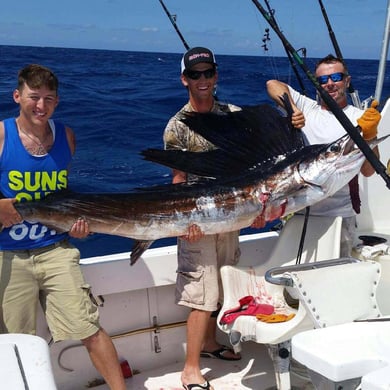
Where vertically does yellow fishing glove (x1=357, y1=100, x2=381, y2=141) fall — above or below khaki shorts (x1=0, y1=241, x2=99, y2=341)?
above

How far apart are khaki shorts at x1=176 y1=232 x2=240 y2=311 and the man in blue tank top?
1.36 feet

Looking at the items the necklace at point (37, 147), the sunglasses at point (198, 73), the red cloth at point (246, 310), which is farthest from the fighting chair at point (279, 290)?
the necklace at point (37, 147)

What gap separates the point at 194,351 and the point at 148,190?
27.4 inches

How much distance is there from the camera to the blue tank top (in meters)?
2.07

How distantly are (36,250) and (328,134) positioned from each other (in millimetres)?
1333

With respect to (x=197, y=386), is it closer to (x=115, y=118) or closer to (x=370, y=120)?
(x=370, y=120)

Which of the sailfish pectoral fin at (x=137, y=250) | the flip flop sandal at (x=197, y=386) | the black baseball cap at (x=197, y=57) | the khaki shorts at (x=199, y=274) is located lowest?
the flip flop sandal at (x=197, y=386)

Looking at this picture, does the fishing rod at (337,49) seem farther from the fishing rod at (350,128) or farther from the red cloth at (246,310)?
the red cloth at (246,310)

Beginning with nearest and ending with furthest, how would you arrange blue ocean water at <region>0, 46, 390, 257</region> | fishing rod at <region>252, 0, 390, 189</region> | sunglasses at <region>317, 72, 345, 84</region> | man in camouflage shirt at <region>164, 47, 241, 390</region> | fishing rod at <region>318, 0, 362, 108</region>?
fishing rod at <region>252, 0, 390, 189</region> → man in camouflage shirt at <region>164, 47, 241, 390</region> → sunglasses at <region>317, 72, 345, 84</region> → fishing rod at <region>318, 0, 362, 108</region> → blue ocean water at <region>0, 46, 390, 257</region>

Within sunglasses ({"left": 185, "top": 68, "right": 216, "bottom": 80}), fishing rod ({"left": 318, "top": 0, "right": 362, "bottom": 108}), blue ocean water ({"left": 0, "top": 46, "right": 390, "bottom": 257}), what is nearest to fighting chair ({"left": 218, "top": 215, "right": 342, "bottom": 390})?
sunglasses ({"left": 185, "top": 68, "right": 216, "bottom": 80})

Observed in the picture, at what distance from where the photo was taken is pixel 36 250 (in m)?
2.13

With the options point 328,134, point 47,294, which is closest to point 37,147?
point 47,294

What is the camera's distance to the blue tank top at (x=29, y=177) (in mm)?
2066

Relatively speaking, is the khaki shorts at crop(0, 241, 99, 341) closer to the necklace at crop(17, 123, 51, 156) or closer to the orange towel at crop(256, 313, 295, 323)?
the necklace at crop(17, 123, 51, 156)
